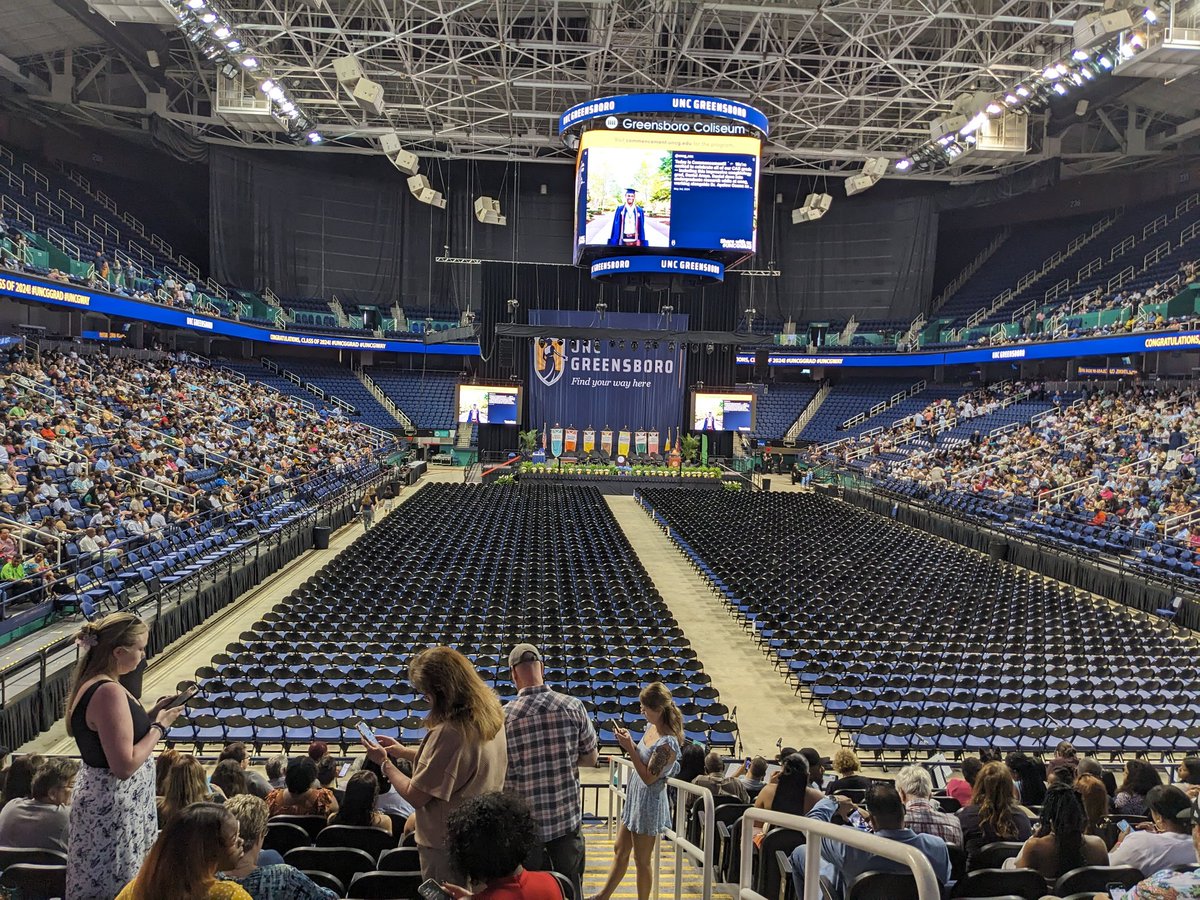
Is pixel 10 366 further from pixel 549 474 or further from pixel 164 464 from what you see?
pixel 549 474

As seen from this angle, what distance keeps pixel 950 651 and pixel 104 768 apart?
12.2 m

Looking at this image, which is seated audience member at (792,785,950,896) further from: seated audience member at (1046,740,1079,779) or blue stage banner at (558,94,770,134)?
blue stage banner at (558,94,770,134)

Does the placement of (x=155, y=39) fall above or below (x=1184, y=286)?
above

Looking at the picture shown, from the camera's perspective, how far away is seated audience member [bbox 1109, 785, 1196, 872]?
451 centimetres

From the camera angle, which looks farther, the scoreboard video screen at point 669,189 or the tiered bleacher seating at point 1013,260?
the tiered bleacher seating at point 1013,260

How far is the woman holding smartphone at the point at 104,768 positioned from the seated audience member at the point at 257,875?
46cm

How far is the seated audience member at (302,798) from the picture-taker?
5.34 m

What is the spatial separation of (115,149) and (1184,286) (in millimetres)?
44418

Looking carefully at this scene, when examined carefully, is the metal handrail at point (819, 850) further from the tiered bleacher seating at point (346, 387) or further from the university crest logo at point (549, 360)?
the tiered bleacher seating at point (346, 387)

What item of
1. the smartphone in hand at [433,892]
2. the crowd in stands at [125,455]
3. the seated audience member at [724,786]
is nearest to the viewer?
the smartphone in hand at [433,892]

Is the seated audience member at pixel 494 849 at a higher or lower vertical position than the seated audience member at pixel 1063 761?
higher

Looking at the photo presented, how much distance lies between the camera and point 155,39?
101 ft

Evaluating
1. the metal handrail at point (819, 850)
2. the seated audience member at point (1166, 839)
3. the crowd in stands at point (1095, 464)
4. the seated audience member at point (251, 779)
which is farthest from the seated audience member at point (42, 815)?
the crowd in stands at point (1095, 464)

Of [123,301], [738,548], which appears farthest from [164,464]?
[738,548]
